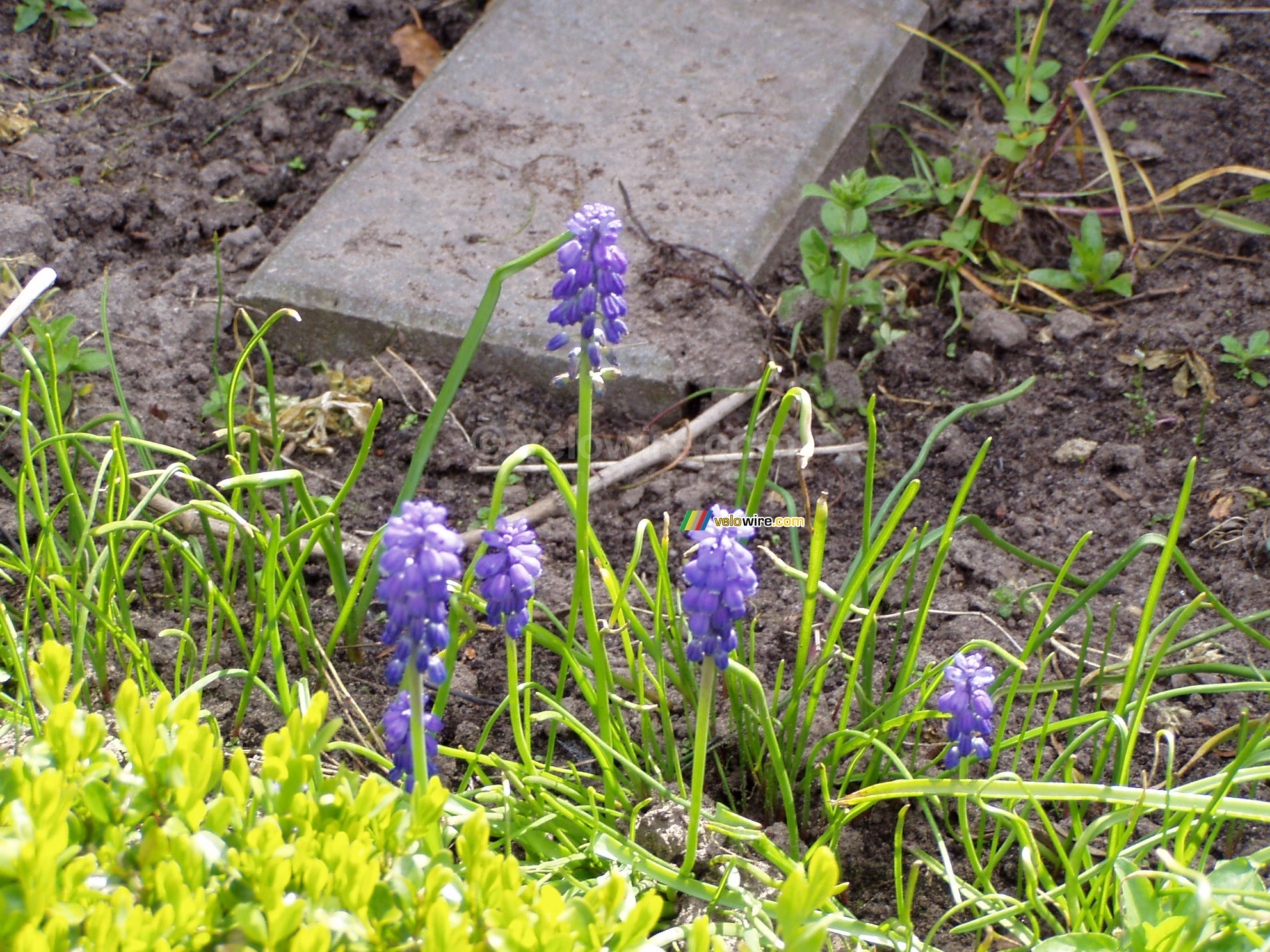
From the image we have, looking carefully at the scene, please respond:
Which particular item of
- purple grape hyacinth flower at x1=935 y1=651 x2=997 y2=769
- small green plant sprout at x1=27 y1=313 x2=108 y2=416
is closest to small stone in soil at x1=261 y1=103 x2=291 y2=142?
small green plant sprout at x1=27 y1=313 x2=108 y2=416

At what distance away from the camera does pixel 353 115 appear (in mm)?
3734

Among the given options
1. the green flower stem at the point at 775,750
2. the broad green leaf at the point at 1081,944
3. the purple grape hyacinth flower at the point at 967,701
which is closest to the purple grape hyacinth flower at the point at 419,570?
the green flower stem at the point at 775,750

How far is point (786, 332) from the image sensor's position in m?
3.01

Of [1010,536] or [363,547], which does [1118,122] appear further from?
[363,547]

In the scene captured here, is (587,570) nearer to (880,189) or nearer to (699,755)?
(699,755)

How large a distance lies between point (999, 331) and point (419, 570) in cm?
221

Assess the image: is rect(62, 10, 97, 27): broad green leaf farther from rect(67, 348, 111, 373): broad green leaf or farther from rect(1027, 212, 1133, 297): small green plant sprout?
rect(1027, 212, 1133, 297): small green plant sprout

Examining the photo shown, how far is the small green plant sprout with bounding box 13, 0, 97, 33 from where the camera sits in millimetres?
3914

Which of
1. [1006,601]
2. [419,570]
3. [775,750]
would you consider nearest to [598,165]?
[1006,601]

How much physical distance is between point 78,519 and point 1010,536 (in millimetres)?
1933

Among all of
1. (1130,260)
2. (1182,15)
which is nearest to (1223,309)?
(1130,260)

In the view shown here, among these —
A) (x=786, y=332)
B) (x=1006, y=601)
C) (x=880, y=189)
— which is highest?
(x=880, y=189)

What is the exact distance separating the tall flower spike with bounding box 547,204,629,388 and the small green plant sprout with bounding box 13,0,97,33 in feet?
11.2

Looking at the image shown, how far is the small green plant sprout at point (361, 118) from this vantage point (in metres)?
3.71
